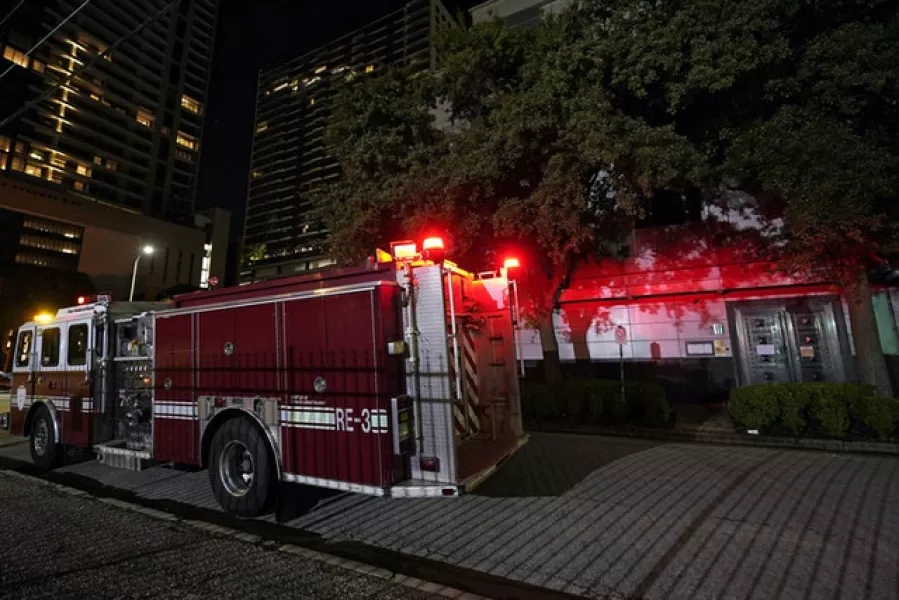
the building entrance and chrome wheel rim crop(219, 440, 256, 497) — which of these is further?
the building entrance

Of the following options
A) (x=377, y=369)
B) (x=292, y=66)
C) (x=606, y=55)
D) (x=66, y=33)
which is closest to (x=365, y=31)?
(x=292, y=66)

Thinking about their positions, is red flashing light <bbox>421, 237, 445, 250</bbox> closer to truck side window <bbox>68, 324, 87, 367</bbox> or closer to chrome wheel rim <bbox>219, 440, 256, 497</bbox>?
chrome wheel rim <bbox>219, 440, 256, 497</bbox>

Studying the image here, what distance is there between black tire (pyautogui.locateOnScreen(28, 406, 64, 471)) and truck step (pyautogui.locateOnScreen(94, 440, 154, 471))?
157cm

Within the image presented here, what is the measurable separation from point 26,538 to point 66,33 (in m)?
109

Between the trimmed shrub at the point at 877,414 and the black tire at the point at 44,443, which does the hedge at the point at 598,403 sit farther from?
the black tire at the point at 44,443

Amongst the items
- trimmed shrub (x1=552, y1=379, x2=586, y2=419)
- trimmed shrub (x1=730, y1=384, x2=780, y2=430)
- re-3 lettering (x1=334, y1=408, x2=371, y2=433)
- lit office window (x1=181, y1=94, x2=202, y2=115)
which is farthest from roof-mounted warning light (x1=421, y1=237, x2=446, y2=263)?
lit office window (x1=181, y1=94, x2=202, y2=115)

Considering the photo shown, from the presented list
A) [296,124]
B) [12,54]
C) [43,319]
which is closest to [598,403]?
[43,319]

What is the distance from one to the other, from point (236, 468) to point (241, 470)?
0.07 metres

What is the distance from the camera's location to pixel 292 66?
94250 mm

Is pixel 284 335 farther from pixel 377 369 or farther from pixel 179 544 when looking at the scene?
pixel 179 544

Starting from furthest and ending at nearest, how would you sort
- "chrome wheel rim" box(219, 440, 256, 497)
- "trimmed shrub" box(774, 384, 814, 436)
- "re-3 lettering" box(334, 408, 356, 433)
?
"trimmed shrub" box(774, 384, 814, 436), "chrome wheel rim" box(219, 440, 256, 497), "re-3 lettering" box(334, 408, 356, 433)

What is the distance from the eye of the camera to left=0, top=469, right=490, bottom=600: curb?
367 centimetres

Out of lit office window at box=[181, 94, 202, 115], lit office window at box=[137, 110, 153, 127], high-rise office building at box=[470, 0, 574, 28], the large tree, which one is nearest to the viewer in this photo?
the large tree

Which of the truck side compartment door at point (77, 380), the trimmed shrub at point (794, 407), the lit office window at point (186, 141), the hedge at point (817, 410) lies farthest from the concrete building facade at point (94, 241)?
the trimmed shrub at point (794, 407)
